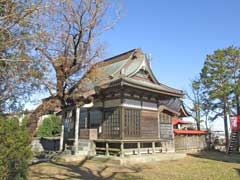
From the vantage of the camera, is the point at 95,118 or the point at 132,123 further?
the point at 95,118

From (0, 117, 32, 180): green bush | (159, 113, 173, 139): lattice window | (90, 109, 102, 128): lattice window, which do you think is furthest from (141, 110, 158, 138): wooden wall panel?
(0, 117, 32, 180): green bush

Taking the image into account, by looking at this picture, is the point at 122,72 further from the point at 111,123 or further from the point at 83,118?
the point at 83,118

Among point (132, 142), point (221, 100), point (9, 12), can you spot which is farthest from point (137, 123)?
point (221, 100)

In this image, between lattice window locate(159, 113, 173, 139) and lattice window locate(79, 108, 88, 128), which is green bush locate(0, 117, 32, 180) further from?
lattice window locate(159, 113, 173, 139)

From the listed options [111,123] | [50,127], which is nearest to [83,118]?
[111,123]

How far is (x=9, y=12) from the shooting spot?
737 cm

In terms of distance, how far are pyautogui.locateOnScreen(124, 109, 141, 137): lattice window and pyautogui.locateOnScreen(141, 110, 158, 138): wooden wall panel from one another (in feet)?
1.86

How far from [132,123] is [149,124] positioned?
1.90 metres

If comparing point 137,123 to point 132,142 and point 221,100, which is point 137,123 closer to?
point 132,142

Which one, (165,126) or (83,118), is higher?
(83,118)

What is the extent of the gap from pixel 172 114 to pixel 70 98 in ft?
33.1

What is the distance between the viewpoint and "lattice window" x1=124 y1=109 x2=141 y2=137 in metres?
15.2

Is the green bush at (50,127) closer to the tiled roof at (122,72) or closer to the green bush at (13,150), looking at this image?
the tiled roof at (122,72)

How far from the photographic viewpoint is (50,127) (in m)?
22.8
